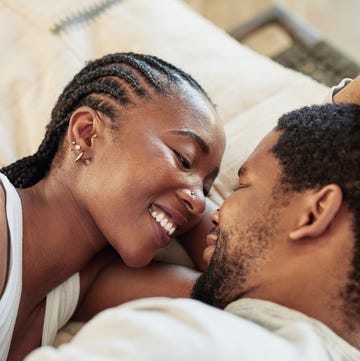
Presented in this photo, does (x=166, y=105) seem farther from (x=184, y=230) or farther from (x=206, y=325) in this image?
(x=206, y=325)

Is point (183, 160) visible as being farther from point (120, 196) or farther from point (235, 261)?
point (235, 261)

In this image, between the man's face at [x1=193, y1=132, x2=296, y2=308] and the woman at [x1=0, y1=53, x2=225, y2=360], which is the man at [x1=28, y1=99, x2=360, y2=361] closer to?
the man's face at [x1=193, y1=132, x2=296, y2=308]

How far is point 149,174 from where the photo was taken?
116 cm

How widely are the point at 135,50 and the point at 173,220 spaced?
24.9 inches

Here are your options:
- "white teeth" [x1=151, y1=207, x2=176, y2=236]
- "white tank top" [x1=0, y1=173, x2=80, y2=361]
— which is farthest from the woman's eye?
"white tank top" [x1=0, y1=173, x2=80, y2=361]

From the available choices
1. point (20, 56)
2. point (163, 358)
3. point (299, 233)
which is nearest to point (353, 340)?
point (299, 233)

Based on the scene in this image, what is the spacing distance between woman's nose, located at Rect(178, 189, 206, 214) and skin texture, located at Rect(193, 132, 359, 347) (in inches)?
6.2

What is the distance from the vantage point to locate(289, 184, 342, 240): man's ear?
0.89 meters

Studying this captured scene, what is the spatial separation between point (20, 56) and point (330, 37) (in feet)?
5.87

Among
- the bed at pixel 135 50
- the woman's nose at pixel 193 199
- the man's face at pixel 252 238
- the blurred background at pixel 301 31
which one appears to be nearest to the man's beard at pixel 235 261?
the man's face at pixel 252 238

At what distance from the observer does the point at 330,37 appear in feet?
9.59

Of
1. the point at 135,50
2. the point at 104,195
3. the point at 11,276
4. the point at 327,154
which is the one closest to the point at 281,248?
the point at 327,154

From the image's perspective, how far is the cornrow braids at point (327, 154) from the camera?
90cm

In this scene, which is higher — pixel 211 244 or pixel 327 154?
pixel 327 154
